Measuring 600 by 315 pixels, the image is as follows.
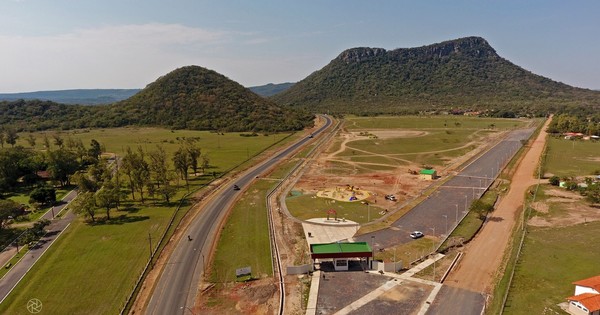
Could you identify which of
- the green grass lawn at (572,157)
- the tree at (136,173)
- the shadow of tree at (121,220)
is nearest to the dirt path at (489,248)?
the green grass lawn at (572,157)

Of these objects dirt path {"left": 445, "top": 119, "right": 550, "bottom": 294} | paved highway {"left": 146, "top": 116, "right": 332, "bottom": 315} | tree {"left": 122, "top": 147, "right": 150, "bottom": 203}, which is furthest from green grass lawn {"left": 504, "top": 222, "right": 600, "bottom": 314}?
tree {"left": 122, "top": 147, "right": 150, "bottom": 203}

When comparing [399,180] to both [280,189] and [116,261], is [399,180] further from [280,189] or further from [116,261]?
[116,261]

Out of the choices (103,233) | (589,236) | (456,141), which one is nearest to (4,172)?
(103,233)

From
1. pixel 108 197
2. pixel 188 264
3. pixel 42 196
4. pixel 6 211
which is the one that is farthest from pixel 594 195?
pixel 42 196

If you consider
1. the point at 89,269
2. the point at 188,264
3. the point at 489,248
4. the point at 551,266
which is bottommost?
the point at 89,269

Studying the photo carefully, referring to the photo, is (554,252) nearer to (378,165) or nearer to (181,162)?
(378,165)

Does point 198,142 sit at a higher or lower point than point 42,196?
higher
